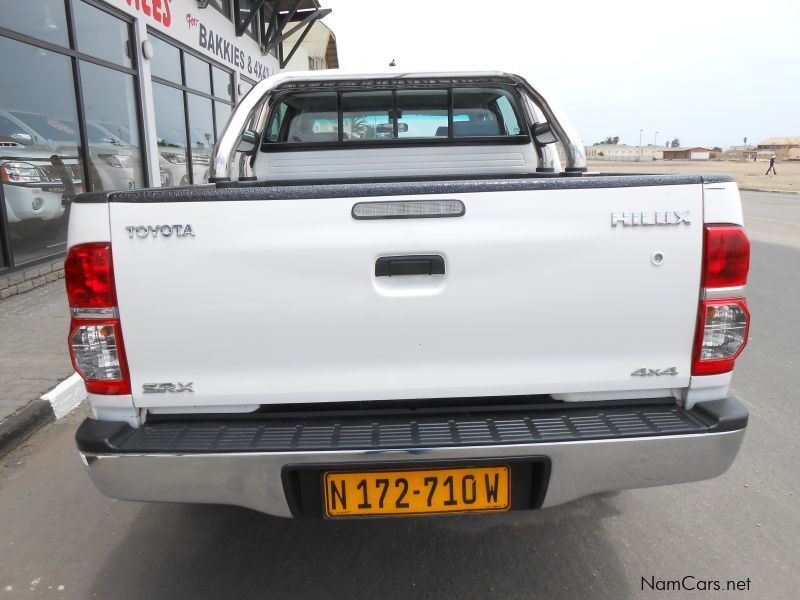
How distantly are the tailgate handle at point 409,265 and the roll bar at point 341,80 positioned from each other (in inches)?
44.1

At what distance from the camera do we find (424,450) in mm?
1737

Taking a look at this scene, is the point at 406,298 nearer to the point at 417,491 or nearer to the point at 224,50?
the point at 417,491

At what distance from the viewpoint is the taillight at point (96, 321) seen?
1772 mm

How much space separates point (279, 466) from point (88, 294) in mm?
761

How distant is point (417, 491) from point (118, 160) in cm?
855

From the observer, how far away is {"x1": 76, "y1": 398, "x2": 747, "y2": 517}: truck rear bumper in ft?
5.72

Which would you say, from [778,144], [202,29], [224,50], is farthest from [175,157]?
[778,144]

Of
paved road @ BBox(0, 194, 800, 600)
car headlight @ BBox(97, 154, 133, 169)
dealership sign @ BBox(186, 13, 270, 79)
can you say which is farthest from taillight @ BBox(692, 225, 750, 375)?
dealership sign @ BBox(186, 13, 270, 79)

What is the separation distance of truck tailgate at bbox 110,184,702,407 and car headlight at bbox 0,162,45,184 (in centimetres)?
551

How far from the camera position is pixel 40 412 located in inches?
142

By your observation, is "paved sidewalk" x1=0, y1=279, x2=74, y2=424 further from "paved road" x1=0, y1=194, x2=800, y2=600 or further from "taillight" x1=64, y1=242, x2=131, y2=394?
"taillight" x1=64, y1=242, x2=131, y2=394

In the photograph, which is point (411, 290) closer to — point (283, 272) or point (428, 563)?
point (283, 272)

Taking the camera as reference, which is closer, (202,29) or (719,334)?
(719,334)

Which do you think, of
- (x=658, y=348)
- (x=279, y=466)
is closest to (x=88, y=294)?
(x=279, y=466)
